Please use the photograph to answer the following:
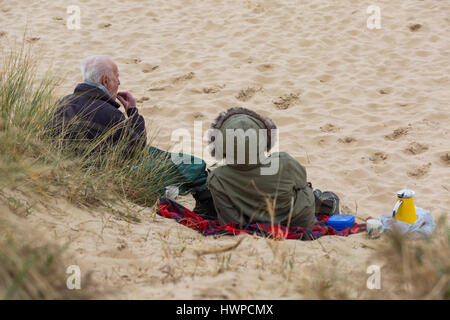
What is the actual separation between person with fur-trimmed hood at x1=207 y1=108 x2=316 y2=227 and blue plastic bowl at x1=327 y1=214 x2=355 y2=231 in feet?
0.50

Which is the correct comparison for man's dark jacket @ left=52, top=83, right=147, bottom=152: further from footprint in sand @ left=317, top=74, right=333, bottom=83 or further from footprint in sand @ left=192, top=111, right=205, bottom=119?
footprint in sand @ left=317, top=74, right=333, bottom=83

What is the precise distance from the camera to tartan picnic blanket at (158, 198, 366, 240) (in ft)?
9.25

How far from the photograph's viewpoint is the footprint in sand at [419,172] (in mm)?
4137

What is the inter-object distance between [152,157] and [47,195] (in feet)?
3.28

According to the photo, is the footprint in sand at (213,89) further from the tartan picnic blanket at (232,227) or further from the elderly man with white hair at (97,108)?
the tartan picnic blanket at (232,227)

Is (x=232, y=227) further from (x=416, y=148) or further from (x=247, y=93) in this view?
(x=247, y=93)

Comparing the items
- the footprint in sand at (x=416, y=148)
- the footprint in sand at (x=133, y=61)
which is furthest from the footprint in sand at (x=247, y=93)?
the footprint in sand at (x=416, y=148)

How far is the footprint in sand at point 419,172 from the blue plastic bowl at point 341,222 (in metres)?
1.26

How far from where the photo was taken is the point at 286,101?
5.61 meters

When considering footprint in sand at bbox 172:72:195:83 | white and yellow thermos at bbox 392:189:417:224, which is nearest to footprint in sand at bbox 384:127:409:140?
white and yellow thermos at bbox 392:189:417:224

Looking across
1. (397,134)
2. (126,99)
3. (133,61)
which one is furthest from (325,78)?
(126,99)

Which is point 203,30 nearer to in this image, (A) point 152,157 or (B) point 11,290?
(A) point 152,157

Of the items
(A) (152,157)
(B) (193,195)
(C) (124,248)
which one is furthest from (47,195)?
(B) (193,195)

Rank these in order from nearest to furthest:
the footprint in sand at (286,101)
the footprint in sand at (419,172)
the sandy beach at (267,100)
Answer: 1. the sandy beach at (267,100)
2. the footprint in sand at (419,172)
3. the footprint in sand at (286,101)
